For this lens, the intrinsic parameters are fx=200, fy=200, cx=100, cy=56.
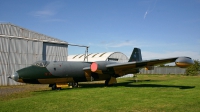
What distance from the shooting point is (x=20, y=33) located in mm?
26422

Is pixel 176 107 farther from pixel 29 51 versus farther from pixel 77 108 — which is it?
pixel 29 51

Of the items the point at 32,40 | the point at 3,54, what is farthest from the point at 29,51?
the point at 3,54

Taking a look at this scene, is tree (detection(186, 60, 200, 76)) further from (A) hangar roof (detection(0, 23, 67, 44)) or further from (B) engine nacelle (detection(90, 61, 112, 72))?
(B) engine nacelle (detection(90, 61, 112, 72))

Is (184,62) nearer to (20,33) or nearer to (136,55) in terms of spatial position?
(136,55)

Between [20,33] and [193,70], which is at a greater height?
[20,33]

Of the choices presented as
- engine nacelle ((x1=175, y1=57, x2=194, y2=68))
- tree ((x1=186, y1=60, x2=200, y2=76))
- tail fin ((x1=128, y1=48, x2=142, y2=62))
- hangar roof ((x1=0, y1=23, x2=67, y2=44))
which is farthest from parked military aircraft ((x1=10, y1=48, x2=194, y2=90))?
tree ((x1=186, y1=60, x2=200, y2=76))

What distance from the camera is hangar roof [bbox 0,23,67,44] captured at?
2467 centimetres

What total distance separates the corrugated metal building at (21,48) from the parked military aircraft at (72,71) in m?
9.06

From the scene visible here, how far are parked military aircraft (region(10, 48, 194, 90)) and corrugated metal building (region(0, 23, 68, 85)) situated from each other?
9059 millimetres

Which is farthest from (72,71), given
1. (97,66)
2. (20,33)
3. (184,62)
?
(20,33)

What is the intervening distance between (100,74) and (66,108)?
40.0 feet

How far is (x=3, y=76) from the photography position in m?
23.9

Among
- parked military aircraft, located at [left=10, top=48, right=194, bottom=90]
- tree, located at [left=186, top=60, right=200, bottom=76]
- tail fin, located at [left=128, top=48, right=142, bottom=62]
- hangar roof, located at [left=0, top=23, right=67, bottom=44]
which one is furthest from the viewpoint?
tree, located at [left=186, top=60, right=200, bottom=76]

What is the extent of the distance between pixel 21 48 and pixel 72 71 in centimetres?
1044
